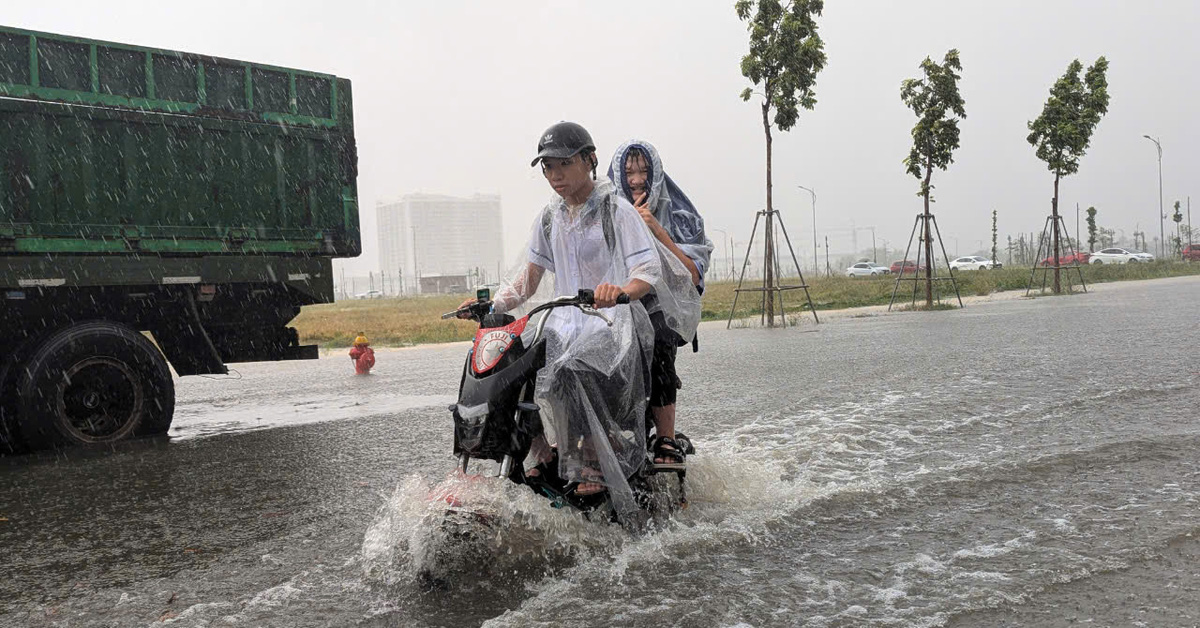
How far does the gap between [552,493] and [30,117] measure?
17.6 feet

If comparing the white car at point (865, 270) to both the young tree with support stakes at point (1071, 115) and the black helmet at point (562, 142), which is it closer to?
the young tree with support stakes at point (1071, 115)

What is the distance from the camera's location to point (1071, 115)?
2983cm

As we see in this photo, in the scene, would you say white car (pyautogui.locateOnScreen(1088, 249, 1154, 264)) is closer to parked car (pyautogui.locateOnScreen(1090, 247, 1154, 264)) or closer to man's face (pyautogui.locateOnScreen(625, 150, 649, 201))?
parked car (pyautogui.locateOnScreen(1090, 247, 1154, 264))

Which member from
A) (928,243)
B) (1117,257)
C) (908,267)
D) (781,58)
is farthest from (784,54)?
(1117,257)

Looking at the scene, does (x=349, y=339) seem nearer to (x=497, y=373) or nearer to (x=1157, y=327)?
(x=1157, y=327)

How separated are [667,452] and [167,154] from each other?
514cm

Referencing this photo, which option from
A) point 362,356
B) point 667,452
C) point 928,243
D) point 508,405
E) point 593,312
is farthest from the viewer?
point 928,243

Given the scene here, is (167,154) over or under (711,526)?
over

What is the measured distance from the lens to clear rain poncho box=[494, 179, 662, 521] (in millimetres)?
3832

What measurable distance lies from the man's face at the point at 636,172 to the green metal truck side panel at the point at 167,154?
4367 mm

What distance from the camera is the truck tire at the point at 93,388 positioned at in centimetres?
689

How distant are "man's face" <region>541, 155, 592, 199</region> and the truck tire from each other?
4535 millimetres

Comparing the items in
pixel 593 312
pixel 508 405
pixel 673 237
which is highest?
pixel 673 237

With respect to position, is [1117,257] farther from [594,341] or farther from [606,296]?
[606,296]
